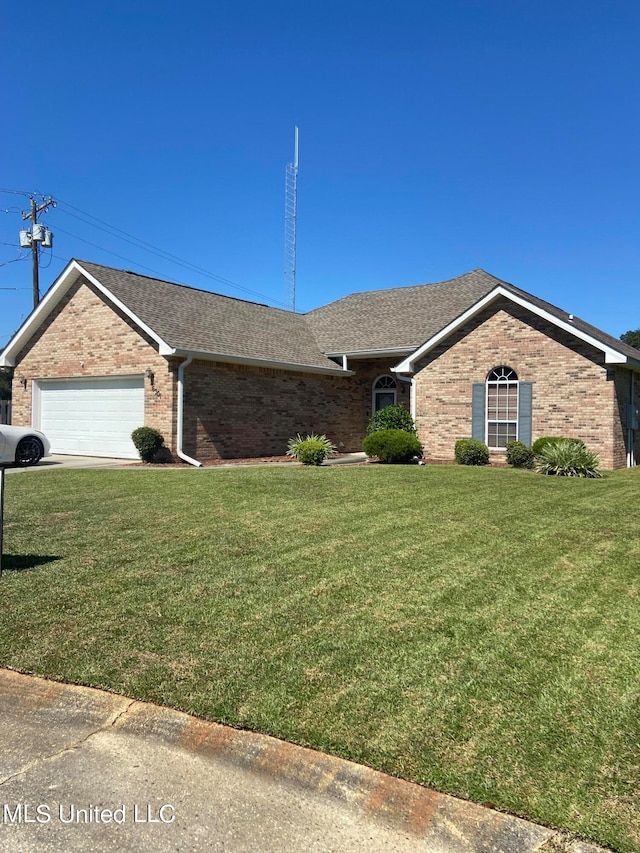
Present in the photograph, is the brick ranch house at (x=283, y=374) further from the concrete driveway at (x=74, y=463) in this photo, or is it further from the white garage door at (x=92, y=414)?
the concrete driveway at (x=74, y=463)

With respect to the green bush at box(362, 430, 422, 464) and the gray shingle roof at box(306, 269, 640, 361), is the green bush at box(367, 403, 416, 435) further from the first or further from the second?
the gray shingle roof at box(306, 269, 640, 361)

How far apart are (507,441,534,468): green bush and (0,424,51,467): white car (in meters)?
12.8

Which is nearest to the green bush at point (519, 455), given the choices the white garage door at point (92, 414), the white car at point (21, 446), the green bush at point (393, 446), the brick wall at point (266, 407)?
the green bush at point (393, 446)

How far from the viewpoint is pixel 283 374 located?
792 inches

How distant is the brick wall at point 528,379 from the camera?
1609cm

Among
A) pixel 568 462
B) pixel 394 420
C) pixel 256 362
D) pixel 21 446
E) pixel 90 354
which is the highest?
pixel 90 354

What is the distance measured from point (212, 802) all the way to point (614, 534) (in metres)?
6.64

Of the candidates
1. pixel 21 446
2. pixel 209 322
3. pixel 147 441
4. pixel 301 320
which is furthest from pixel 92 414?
pixel 301 320

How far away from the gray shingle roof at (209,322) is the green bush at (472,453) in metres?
6.16

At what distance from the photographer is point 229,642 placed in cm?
432

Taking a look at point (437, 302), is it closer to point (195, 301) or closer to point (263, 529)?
point (195, 301)

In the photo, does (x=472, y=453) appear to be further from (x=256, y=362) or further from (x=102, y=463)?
(x=102, y=463)

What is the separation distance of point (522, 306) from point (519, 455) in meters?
4.33

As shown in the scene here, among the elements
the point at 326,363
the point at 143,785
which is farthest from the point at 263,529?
the point at 326,363
